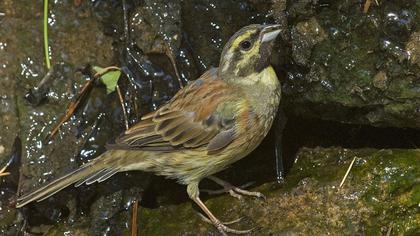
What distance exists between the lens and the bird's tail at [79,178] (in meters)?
5.96

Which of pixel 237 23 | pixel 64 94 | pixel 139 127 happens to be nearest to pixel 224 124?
pixel 139 127

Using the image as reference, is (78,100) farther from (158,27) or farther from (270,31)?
(270,31)

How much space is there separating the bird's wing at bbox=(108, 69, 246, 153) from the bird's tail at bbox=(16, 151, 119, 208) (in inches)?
10.4

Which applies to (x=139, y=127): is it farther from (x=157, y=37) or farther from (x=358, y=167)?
(x=358, y=167)

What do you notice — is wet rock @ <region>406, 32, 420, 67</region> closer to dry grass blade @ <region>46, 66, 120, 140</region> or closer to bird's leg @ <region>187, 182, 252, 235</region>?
bird's leg @ <region>187, 182, 252, 235</region>

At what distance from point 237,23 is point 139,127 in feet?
4.37

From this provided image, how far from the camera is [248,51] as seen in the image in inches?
226

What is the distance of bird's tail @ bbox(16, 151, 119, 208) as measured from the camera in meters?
5.96

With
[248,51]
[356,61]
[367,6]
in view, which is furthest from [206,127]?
[367,6]

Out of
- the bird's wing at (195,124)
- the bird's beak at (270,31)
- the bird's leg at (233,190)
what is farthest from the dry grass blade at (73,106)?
the bird's beak at (270,31)

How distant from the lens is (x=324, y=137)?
6.52 metres

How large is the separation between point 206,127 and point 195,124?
3.8 inches

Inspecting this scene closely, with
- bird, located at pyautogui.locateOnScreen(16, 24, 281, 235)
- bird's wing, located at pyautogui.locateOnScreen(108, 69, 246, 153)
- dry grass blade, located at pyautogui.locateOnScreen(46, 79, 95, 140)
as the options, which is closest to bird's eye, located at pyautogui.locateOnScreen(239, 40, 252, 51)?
bird, located at pyautogui.locateOnScreen(16, 24, 281, 235)

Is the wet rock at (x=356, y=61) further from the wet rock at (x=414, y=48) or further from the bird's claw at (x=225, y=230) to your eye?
the bird's claw at (x=225, y=230)
